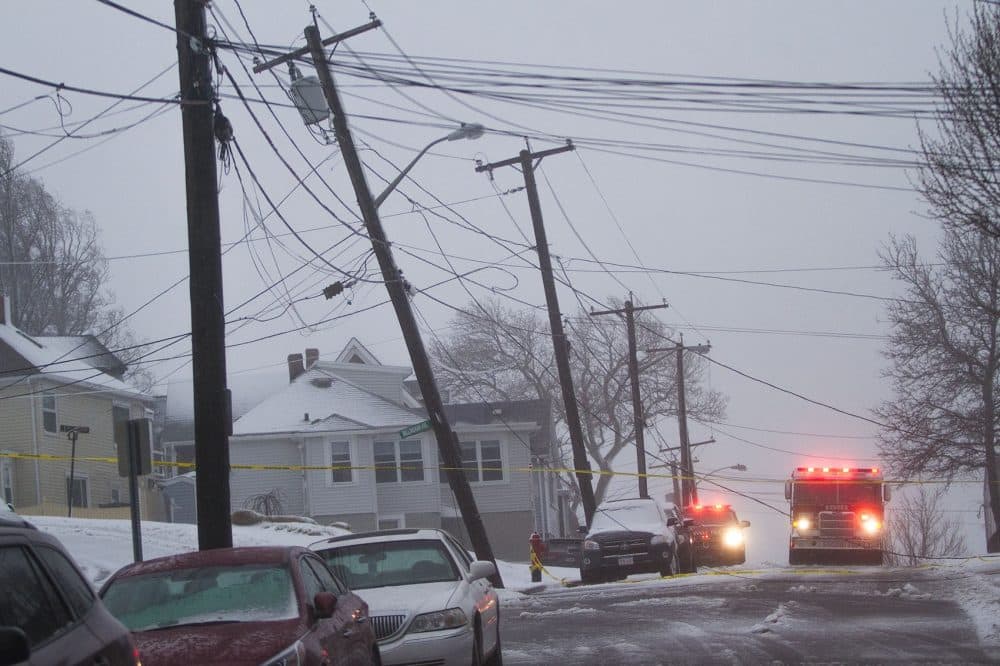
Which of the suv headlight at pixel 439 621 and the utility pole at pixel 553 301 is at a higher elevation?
the utility pole at pixel 553 301

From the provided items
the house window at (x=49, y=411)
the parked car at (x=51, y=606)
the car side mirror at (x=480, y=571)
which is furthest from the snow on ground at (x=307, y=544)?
the house window at (x=49, y=411)

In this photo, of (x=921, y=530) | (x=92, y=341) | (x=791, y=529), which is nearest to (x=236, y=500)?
(x=92, y=341)

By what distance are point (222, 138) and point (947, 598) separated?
11811 mm

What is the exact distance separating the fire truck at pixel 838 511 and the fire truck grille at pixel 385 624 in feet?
75.1

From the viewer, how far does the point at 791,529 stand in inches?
1265

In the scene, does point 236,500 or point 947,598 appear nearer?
point 947,598

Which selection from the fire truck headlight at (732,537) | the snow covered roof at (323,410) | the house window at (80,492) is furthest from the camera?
the snow covered roof at (323,410)

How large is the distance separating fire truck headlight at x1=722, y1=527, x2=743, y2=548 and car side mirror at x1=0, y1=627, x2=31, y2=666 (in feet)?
118

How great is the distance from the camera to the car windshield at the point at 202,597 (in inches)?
312

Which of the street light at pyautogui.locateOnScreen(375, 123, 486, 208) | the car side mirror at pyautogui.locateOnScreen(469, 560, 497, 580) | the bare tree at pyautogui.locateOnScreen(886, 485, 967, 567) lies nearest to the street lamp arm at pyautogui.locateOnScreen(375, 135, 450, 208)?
the street light at pyautogui.locateOnScreen(375, 123, 486, 208)

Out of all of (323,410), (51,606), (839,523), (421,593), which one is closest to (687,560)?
(839,523)

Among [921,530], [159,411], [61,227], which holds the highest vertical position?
[61,227]

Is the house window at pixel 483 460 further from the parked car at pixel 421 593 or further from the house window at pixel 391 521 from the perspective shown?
the parked car at pixel 421 593

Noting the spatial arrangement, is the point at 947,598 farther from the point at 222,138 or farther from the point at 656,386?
the point at 656,386
